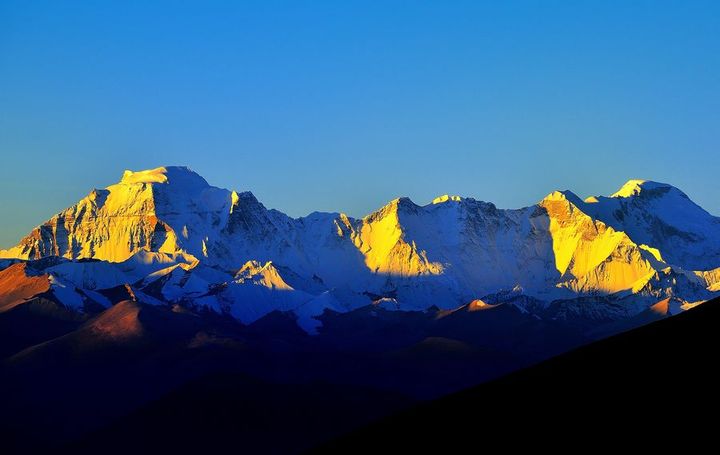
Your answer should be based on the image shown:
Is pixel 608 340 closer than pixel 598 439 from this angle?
No

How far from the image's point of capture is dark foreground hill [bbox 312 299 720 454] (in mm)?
65000

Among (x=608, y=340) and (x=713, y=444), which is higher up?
(x=608, y=340)

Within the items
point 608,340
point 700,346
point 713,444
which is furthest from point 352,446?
point 713,444

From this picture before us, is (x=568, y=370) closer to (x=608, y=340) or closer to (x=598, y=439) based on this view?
(x=608, y=340)

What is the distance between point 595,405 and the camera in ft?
234

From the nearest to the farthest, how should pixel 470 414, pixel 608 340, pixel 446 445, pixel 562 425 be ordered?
1. pixel 562 425
2. pixel 446 445
3. pixel 470 414
4. pixel 608 340

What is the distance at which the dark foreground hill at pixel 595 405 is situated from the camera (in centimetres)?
6500

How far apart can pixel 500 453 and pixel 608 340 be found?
17.9m

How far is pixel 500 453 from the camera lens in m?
69.6

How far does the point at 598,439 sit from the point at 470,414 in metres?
15.2

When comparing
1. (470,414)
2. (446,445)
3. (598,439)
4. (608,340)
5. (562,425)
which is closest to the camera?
(598,439)

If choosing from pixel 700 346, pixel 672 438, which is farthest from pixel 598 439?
pixel 700 346

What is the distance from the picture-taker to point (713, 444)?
59.6 m

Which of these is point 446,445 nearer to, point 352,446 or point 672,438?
point 352,446
